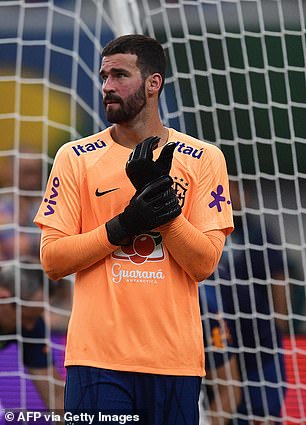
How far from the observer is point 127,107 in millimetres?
2697

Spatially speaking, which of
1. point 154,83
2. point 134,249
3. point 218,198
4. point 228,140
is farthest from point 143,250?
point 228,140

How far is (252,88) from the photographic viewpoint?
459cm

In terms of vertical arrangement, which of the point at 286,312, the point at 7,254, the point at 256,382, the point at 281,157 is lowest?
the point at 256,382

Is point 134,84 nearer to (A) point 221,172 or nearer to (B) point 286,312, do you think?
(A) point 221,172

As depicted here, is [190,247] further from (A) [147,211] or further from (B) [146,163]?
(B) [146,163]

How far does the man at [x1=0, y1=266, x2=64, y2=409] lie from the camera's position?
4.50 meters

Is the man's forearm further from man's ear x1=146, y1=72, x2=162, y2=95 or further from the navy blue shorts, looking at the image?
man's ear x1=146, y1=72, x2=162, y2=95

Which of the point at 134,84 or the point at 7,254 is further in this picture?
the point at 7,254

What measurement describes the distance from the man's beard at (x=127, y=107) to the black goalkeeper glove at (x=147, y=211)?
274 mm

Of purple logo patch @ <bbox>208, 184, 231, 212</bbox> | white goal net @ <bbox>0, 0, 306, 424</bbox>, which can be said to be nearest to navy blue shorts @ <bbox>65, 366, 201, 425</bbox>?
purple logo patch @ <bbox>208, 184, 231, 212</bbox>

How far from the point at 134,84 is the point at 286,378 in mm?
2293

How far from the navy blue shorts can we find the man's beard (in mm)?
711

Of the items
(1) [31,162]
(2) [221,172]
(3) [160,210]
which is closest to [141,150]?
(3) [160,210]

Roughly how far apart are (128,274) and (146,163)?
1.11 feet
